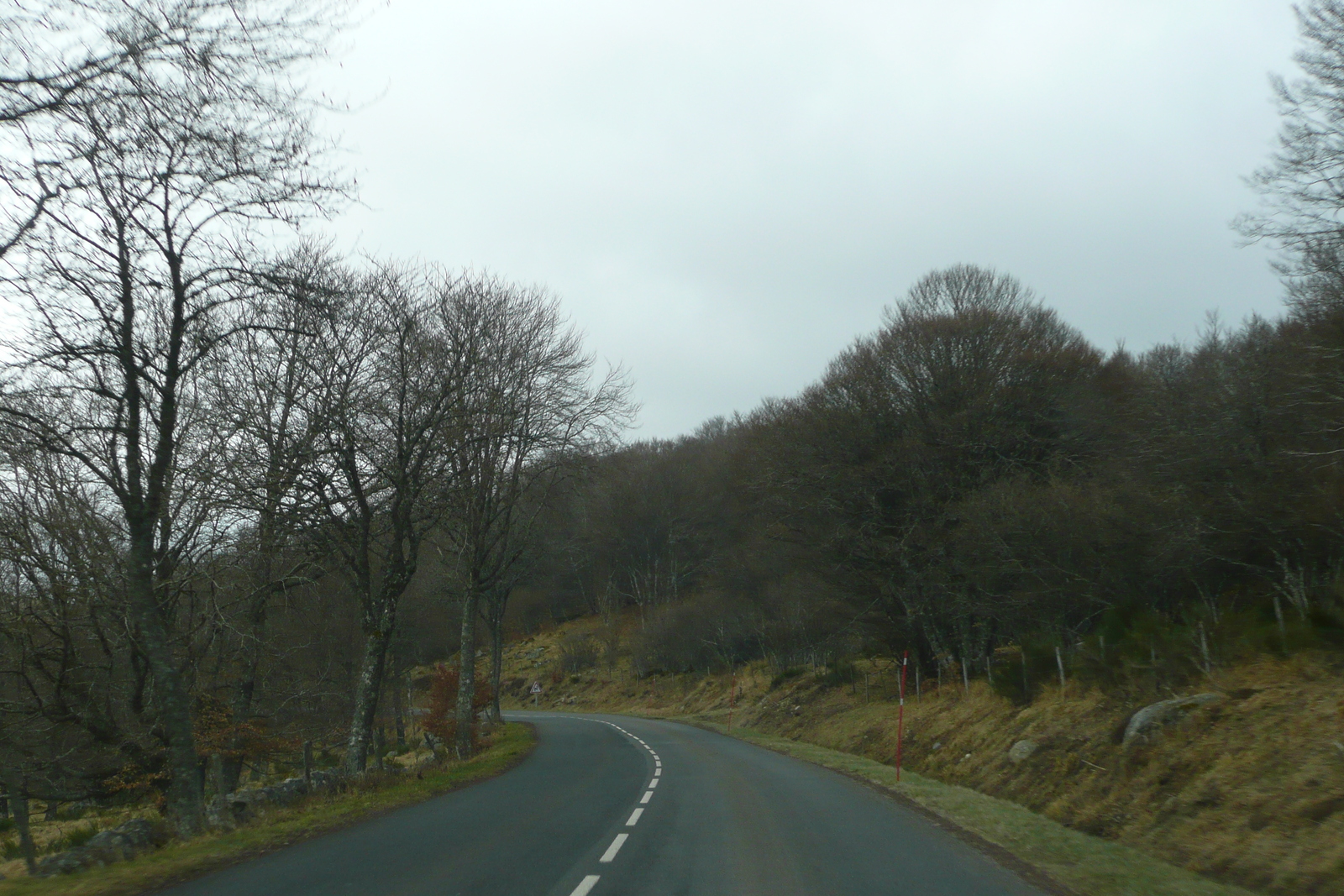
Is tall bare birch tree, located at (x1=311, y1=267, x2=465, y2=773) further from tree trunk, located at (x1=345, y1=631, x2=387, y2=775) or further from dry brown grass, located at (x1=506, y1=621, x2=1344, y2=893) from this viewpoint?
dry brown grass, located at (x1=506, y1=621, x2=1344, y2=893)

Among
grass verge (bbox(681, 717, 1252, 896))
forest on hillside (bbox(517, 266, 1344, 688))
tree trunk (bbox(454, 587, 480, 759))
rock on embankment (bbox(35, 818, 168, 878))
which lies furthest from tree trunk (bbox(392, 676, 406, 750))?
rock on embankment (bbox(35, 818, 168, 878))

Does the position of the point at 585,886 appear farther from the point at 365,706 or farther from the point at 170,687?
the point at 365,706

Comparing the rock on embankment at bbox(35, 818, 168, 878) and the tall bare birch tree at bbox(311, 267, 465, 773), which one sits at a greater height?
the tall bare birch tree at bbox(311, 267, 465, 773)

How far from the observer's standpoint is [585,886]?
7.84 meters

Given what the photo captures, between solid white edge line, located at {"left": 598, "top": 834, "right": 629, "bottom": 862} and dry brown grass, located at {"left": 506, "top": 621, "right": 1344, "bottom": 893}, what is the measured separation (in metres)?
6.11

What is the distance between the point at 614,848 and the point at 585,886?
205cm

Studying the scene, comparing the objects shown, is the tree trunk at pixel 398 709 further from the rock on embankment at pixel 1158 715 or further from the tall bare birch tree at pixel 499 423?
the rock on embankment at pixel 1158 715

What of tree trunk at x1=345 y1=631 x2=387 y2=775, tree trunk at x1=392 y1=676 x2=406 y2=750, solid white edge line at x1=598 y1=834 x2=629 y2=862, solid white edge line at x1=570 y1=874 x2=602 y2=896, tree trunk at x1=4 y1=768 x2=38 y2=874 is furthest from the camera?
tree trunk at x1=392 y1=676 x2=406 y2=750

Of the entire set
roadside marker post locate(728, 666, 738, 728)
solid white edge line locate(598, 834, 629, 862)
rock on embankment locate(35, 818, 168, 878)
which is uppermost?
rock on embankment locate(35, 818, 168, 878)

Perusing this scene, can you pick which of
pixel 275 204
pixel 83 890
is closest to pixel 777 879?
pixel 83 890

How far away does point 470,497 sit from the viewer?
23.3 metres

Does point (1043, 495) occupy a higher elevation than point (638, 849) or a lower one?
higher

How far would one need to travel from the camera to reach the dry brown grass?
891 centimetres

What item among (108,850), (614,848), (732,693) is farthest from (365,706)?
(732,693)
